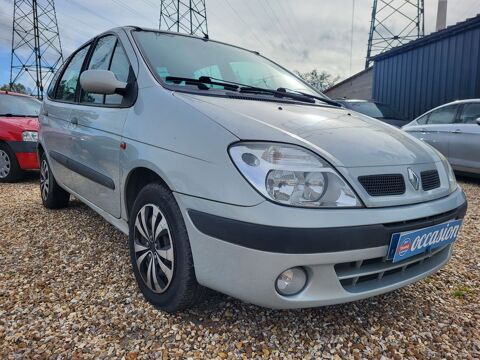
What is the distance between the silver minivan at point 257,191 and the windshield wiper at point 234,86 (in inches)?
0.5

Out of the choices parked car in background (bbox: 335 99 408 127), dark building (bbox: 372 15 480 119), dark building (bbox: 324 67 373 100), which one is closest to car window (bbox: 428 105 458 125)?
parked car in background (bbox: 335 99 408 127)

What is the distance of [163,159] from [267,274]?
2.38ft

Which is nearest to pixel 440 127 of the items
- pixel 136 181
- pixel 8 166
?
pixel 136 181

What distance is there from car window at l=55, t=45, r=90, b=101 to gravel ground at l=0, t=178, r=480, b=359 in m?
1.42

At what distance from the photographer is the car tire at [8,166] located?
541 centimetres

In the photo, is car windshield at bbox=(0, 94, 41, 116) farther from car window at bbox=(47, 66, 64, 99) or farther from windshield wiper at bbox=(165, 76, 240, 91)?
windshield wiper at bbox=(165, 76, 240, 91)

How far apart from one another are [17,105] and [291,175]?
6.10 meters

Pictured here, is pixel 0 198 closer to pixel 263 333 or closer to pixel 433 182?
pixel 263 333

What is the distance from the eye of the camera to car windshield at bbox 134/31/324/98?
2281mm

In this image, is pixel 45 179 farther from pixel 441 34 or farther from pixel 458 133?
pixel 441 34

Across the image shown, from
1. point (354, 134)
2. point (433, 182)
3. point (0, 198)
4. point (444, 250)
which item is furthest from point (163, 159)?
point (0, 198)

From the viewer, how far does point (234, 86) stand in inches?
91.4

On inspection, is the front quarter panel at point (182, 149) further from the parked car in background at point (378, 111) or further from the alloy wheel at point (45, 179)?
the parked car in background at point (378, 111)

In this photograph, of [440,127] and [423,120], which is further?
[423,120]
